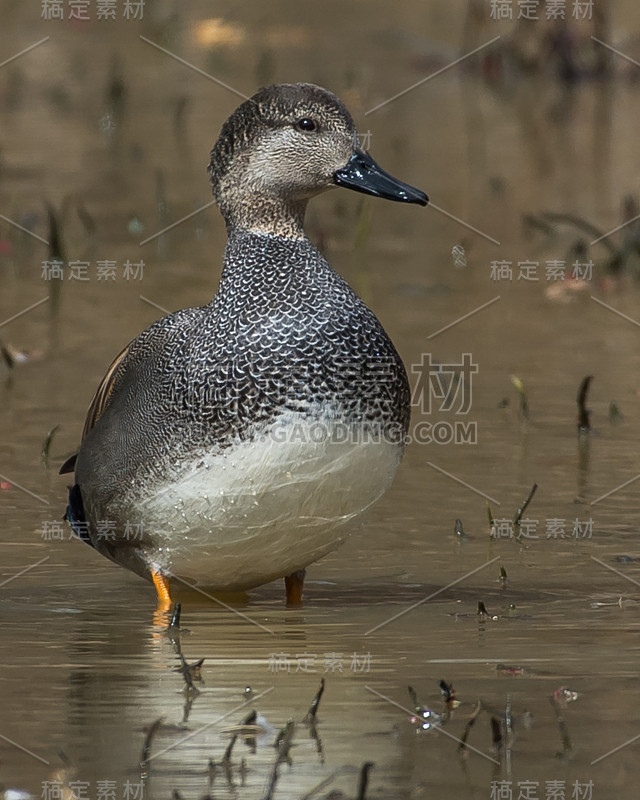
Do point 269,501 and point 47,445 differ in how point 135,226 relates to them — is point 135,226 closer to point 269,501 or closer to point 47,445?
point 47,445

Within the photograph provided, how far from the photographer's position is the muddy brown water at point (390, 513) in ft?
14.1

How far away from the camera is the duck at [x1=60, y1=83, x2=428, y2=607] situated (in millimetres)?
5191

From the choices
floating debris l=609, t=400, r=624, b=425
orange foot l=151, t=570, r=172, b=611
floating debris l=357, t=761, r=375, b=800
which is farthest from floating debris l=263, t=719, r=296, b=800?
floating debris l=609, t=400, r=624, b=425

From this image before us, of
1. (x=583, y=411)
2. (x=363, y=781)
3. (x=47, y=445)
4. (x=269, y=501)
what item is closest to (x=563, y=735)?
(x=363, y=781)

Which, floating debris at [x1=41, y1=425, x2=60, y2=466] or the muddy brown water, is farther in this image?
floating debris at [x1=41, y1=425, x2=60, y2=466]

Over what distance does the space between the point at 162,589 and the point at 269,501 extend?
0.64 metres

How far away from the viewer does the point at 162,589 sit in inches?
225

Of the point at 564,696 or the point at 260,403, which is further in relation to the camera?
the point at 260,403

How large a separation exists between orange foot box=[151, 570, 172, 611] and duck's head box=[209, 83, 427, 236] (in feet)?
3.53

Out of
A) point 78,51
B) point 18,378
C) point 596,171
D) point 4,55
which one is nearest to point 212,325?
point 18,378

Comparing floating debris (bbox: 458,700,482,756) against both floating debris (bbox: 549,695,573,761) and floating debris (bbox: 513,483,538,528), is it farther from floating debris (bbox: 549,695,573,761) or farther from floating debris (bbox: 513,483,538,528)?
floating debris (bbox: 513,483,538,528)

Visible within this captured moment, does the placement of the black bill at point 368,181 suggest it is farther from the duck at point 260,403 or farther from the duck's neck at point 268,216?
the duck's neck at point 268,216

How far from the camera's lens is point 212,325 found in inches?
216

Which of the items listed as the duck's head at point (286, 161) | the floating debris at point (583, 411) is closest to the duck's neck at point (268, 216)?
the duck's head at point (286, 161)
